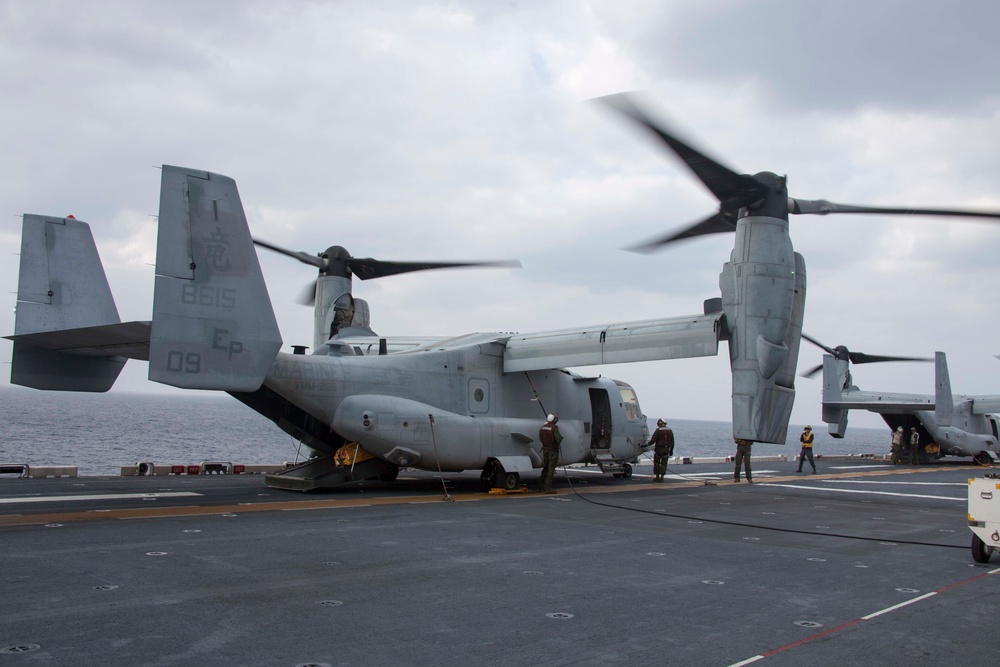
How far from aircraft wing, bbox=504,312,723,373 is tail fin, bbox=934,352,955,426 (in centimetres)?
2106

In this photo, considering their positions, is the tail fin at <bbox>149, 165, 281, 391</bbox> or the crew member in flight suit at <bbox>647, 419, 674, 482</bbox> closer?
Result: the tail fin at <bbox>149, 165, 281, 391</bbox>

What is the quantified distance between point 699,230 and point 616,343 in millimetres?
3422

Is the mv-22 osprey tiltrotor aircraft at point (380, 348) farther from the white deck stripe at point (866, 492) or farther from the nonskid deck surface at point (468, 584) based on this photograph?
the white deck stripe at point (866, 492)

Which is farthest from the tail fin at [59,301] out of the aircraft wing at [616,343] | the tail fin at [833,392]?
the tail fin at [833,392]

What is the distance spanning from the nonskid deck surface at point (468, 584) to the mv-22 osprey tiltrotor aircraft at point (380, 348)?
6.94 feet

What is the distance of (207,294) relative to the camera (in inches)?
453

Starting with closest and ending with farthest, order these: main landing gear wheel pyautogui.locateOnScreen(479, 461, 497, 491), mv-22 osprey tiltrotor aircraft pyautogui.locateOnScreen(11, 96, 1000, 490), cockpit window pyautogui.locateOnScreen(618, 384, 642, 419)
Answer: mv-22 osprey tiltrotor aircraft pyautogui.locateOnScreen(11, 96, 1000, 490), main landing gear wheel pyautogui.locateOnScreen(479, 461, 497, 491), cockpit window pyautogui.locateOnScreen(618, 384, 642, 419)

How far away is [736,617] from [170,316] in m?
8.93

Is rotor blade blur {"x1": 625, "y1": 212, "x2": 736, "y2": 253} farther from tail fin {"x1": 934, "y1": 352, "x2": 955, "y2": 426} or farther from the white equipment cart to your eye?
tail fin {"x1": 934, "y1": 352, "x2": 955, "y2": 426}

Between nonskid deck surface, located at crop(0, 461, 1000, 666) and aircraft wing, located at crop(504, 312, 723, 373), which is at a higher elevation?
aircraft wing, located at crop(504, 312, 723, 373)

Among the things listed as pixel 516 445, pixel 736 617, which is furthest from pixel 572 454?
pixel 736 617

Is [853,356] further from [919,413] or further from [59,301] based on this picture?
[59,301]

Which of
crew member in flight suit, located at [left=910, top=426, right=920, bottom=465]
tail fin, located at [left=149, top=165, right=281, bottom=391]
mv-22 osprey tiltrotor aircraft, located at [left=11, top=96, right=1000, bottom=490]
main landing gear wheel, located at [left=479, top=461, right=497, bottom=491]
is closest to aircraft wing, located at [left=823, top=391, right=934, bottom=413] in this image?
crew member in flight suit, located at [left=910, top=426, right=920, bottom=465]

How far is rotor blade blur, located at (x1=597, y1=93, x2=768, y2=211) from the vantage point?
45.0 feet
